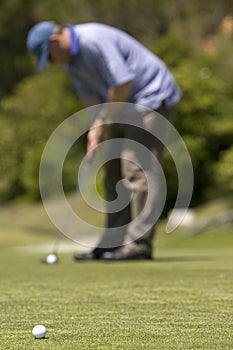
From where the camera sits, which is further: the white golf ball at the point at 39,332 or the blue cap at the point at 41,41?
the blue cap at the point at 41,41

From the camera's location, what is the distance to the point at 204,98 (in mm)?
24219

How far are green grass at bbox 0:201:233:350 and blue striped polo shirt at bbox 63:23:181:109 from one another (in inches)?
46.4

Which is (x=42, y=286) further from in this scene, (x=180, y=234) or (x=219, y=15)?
(x=219, y=15)

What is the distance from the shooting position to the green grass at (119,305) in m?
2.90

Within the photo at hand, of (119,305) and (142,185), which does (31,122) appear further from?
(119,305)

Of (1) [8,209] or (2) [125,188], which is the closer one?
(2) [125,188]

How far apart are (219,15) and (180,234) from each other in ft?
60.2

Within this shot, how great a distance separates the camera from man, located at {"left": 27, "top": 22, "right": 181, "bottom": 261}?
6566 mm

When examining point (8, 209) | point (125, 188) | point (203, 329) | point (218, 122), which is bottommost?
point (8, 209)

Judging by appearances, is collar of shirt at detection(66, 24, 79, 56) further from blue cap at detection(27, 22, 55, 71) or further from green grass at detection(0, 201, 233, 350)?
green grass at detection(0, 201, 233, 350)

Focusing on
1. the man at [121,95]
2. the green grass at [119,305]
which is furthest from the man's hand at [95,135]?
the green grass at [119,305]

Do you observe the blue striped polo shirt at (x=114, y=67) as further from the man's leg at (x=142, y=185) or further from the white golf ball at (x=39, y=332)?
the white golf ball at (x=39, y=332)

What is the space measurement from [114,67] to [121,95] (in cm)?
21

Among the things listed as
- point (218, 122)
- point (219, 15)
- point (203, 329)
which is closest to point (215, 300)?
point (203, 329)
